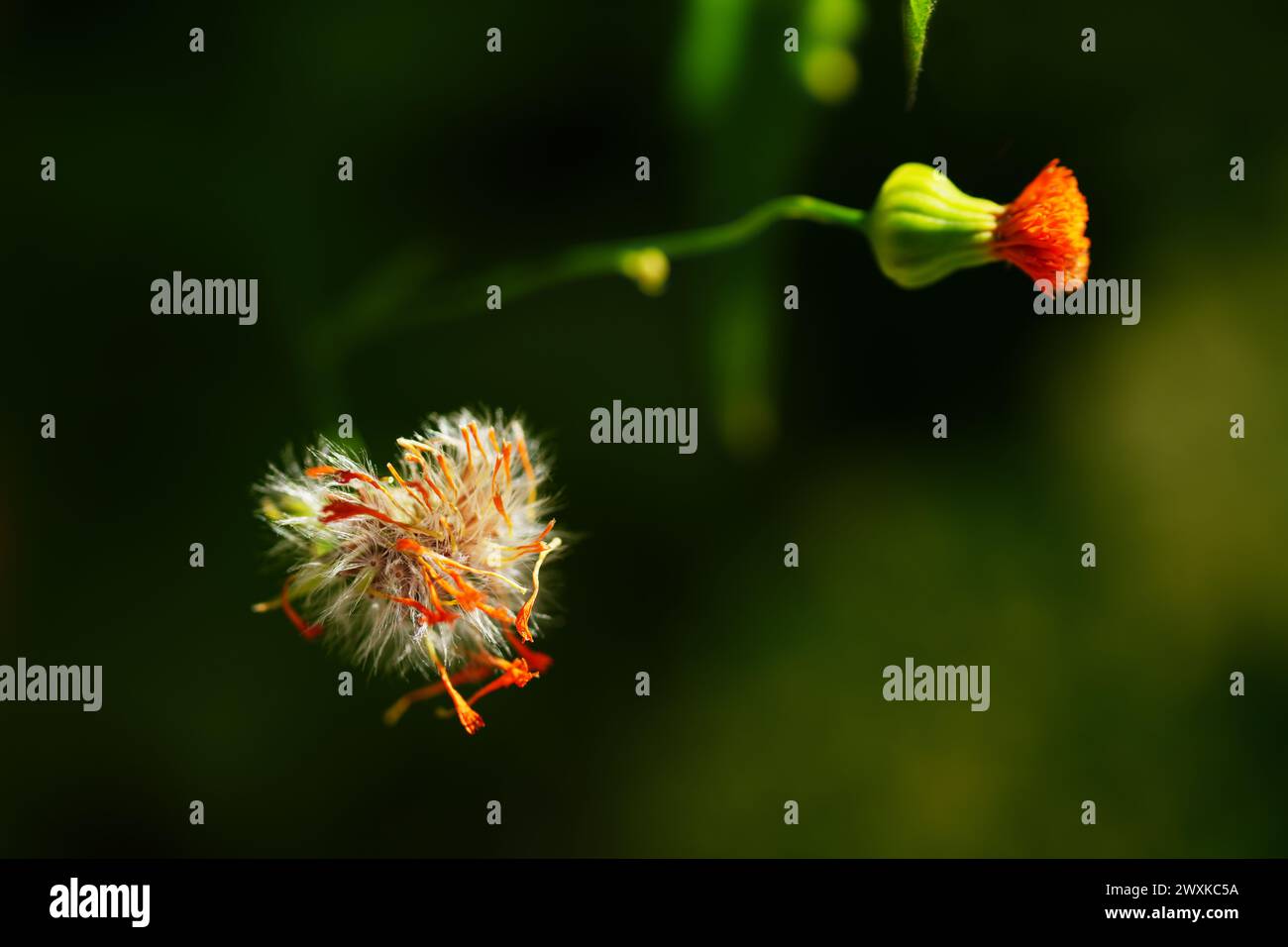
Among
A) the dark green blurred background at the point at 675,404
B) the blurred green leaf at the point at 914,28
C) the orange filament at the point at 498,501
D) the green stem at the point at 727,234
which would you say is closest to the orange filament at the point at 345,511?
the orange filament at the point at 498,501

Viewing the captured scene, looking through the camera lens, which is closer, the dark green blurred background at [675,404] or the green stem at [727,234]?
the green stem at [727,234]

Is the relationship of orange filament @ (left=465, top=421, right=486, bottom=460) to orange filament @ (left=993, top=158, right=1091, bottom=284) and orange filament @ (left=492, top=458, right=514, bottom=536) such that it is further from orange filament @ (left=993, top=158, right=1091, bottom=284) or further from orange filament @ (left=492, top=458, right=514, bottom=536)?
orange filament @ (left=993, top=158, right=1091, bottom=284)

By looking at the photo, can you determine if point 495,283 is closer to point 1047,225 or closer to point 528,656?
point 528,656

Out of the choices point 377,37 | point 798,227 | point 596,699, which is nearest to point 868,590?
point 596,699

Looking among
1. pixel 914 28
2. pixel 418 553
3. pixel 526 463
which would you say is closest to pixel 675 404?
pixel 526 463

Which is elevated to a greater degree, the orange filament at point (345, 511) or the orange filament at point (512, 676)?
the orange filament at point (345, 511)

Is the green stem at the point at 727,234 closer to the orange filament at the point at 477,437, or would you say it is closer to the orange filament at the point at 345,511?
the orange filament at the point at 477,437
